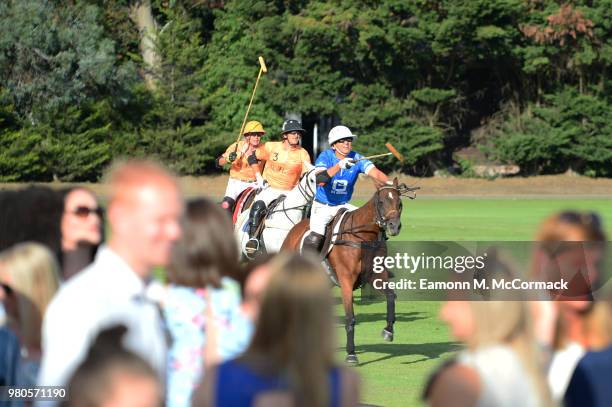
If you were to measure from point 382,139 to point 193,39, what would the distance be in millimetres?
9306

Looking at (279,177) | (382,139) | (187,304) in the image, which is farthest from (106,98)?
(187,304)

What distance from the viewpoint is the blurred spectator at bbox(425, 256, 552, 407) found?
158 inches

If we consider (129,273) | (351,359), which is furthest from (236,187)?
(129,273)

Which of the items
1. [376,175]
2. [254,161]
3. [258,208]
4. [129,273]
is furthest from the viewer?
[254,161]

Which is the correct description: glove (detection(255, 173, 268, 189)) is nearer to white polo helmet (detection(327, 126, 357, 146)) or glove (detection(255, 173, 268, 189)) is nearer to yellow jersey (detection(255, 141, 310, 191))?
yellow jersey (detection(255, 141, 310, 191))

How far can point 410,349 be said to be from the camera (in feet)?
47.4

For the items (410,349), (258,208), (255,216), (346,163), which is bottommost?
(410,349)

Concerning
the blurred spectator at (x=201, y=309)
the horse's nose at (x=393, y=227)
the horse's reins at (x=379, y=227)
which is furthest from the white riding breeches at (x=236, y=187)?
the blurred spectator at (x=201, y=309)

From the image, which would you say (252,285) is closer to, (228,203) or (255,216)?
(255,216)

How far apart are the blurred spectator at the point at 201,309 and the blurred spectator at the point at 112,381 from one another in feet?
4.36

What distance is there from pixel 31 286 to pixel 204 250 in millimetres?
668

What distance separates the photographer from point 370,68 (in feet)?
185

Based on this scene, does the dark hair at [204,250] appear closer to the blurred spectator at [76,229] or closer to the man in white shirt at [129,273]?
the man in white shirt at [129,273]

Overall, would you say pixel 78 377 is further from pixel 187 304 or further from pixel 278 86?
pixel 278 86
